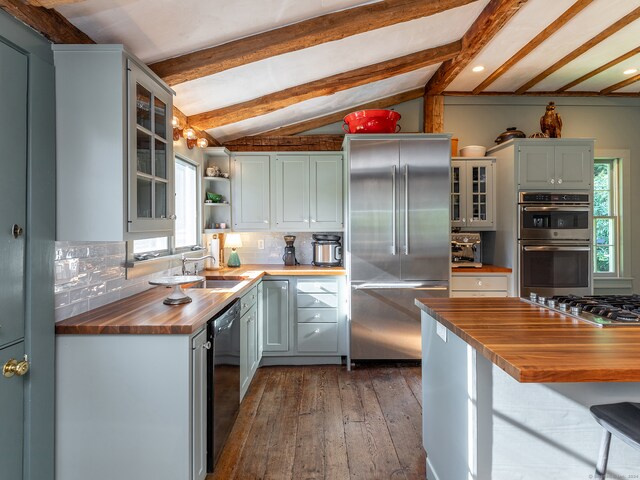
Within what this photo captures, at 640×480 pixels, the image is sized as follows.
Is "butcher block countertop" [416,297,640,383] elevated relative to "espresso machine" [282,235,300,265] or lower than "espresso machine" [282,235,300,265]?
lower

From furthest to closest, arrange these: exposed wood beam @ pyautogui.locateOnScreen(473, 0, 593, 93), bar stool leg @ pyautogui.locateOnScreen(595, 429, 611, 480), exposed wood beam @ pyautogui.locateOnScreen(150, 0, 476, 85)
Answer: exposed wood beam @ pyautogui.locateOnScreen(473, 0, 593, 93)
exposed wood beam @ pyautogui.locateOnScreen(150, 0, 476, 85)
bar stool leg @ pyautogui.locateOnScreen(595, 429, 611, 480)

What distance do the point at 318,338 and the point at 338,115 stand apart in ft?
8.48

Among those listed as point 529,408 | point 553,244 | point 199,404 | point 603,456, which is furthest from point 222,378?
point 553,244

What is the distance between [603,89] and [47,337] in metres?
5.68

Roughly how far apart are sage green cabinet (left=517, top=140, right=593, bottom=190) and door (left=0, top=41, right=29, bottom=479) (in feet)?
13.1

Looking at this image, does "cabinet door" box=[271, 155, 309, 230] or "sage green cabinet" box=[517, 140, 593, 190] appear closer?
"sage green cabinet" box=[517, 140, 593, 190]

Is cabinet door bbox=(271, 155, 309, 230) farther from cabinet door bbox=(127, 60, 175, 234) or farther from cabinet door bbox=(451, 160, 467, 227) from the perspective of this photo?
cabinet door bbox=(127, 60, 175, 234)

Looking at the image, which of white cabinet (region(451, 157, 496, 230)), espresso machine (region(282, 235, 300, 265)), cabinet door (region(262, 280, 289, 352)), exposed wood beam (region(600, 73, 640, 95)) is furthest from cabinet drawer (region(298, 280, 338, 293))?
exposed wood beam (region(600, 73, 640, 95))

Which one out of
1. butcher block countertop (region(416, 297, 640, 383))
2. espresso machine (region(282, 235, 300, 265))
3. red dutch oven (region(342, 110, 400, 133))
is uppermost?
red dutch oven (region(342, 110, 400, 133))

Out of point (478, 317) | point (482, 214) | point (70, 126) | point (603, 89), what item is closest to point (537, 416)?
point (478, 317)

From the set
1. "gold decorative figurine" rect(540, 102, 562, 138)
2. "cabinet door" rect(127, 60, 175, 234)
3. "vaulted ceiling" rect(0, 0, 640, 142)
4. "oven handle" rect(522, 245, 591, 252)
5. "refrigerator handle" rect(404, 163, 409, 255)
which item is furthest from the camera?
"gold decorative figurine" rect(540, 102, 562, 138)

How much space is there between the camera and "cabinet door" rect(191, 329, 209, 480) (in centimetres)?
175

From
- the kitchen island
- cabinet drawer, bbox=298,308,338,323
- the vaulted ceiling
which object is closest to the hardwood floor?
cabinet drawer, bbox=298,308,338,323

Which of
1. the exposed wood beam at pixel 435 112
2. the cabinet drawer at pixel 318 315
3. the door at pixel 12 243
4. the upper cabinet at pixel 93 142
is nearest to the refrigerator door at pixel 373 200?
the cabinet drawer at pixel 318 315
